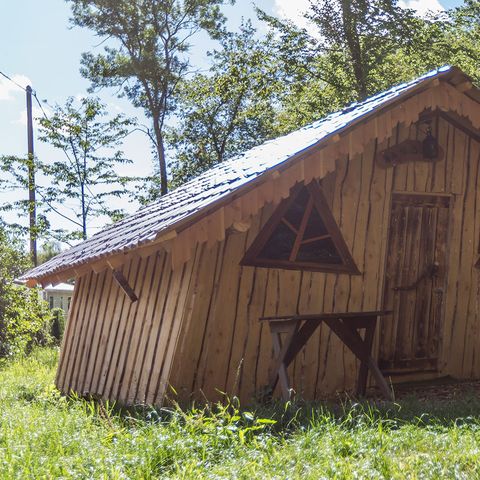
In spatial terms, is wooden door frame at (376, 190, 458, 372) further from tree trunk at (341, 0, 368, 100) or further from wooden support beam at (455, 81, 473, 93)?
tree trunk at (341, 0, 368, 100)

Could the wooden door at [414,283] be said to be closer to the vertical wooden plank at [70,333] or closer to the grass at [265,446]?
the grass at [265,446]

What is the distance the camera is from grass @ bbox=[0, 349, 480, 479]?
4.15 meters

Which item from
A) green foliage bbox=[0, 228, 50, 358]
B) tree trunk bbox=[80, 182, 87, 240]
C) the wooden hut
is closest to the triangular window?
the wooden hut

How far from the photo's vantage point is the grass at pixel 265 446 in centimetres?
415

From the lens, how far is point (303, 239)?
7.55 meters

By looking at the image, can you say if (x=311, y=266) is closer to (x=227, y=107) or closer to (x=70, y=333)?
(x=70, y=333)

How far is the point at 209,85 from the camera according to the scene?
25453 millimetres

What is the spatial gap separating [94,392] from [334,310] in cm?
304

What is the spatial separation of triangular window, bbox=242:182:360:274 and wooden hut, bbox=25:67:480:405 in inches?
0.6

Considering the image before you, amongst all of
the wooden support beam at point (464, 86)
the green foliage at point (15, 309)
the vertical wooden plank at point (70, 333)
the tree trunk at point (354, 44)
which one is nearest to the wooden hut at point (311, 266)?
the wooden support beam at point (464, 86)

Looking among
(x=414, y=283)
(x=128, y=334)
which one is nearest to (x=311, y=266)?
(x=414, y=283)

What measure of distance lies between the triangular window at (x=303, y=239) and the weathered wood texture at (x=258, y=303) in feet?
0.34

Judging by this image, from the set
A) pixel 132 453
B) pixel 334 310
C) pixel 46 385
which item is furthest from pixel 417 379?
pixel 46 385

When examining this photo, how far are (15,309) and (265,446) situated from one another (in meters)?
12.4
